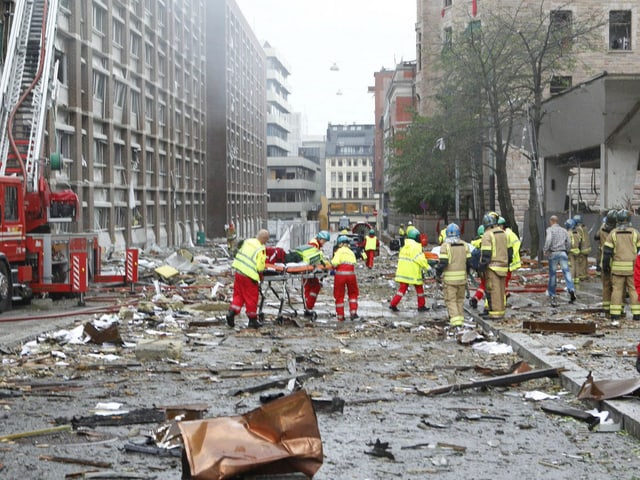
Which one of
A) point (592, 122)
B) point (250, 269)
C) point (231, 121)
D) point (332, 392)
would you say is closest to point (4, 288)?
point (250, 269)

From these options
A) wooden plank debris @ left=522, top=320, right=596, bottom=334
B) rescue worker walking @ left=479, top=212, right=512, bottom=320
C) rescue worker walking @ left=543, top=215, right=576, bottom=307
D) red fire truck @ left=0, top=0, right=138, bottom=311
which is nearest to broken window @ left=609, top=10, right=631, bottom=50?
rescue worker walking @ left=543, top=215, right=576, bottom=307

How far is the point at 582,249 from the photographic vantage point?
2139 cm

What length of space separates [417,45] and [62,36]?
116ft

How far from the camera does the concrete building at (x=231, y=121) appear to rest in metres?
67.2

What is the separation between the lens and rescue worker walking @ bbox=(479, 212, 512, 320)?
15.3 metres

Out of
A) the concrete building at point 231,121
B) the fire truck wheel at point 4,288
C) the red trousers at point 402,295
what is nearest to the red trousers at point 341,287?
the red trousers at point 402,295

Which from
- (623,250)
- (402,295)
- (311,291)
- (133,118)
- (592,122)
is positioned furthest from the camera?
(133,118)

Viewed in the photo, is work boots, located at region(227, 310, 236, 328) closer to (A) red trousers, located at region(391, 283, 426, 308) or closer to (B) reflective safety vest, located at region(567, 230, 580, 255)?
(A) red trousers, located at region(391, 283, 426, 308)

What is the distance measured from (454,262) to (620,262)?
2.84 metres

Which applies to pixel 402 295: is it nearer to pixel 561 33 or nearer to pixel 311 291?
pixel 311 291

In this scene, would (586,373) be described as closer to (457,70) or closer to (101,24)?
(457,70)

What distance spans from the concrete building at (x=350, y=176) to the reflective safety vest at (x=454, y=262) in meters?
125

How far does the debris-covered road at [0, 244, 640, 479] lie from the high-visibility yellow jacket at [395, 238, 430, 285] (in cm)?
78

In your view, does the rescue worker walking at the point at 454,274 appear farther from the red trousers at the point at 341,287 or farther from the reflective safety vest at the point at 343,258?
the red trousers at the point at 341,287
